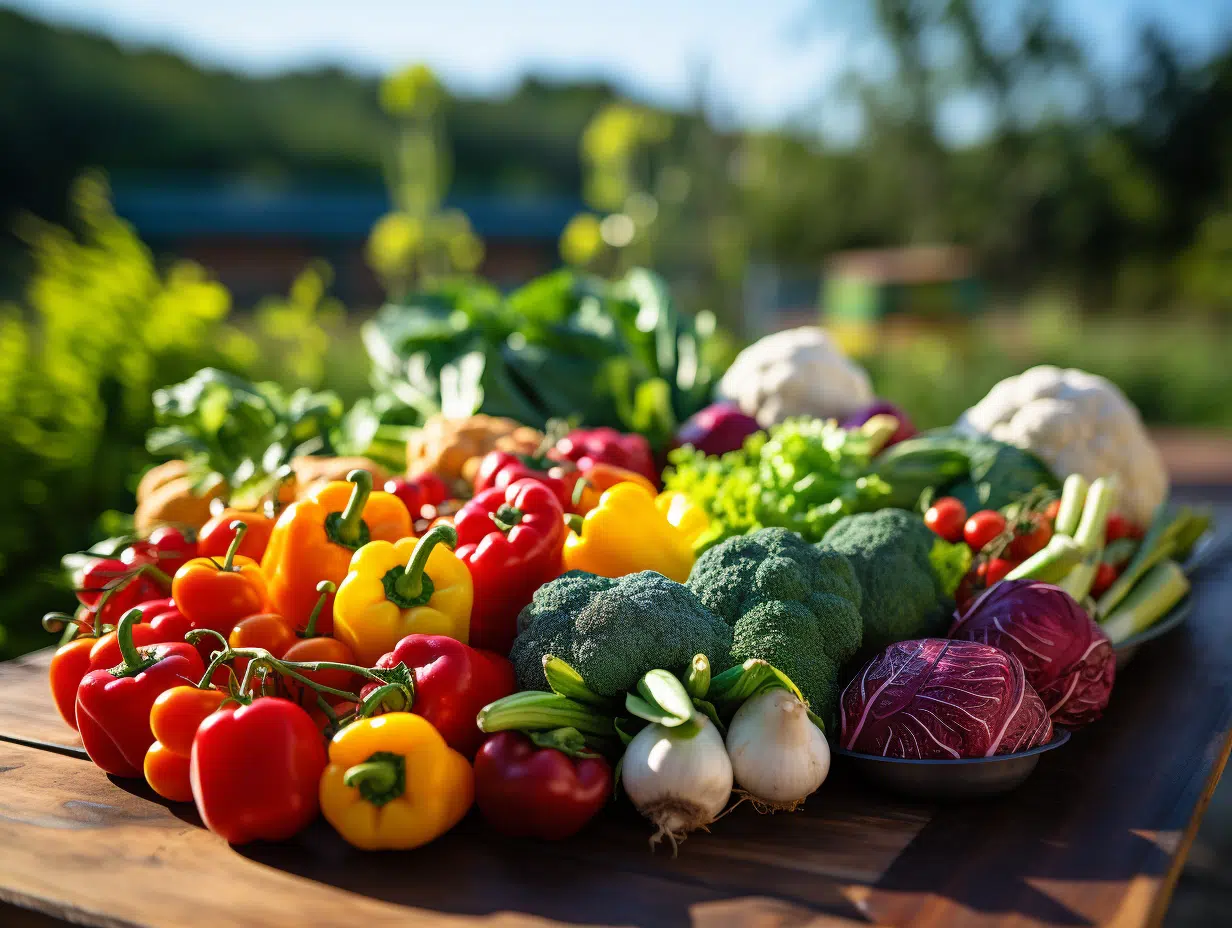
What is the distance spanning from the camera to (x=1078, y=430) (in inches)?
108

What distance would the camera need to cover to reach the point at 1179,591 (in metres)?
2.27

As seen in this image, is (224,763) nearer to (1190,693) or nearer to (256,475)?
(256,475)

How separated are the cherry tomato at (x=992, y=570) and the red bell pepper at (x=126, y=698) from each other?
150 cm

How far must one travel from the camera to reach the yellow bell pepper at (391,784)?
1373 mm

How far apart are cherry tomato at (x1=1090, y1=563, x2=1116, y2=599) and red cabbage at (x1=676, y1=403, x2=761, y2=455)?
3.41 feet

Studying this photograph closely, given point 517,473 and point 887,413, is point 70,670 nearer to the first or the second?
point 517,473

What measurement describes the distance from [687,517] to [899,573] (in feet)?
1.62

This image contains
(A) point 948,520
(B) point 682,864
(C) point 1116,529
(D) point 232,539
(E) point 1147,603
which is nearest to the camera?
(B) point 682,864

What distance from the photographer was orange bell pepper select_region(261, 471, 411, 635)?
72.9 inches

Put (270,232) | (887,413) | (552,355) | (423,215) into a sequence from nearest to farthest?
1. (887,413)
2. (552,355)
3. (423,215)
4. (270,232)

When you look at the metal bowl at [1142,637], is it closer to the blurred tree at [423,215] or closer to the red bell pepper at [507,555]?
the red bell pepper at [507,555]

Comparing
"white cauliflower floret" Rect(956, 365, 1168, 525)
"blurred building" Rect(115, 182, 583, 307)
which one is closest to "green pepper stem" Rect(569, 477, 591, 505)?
"white cauliflower floret" Rect(956, 365, 1168, 525)

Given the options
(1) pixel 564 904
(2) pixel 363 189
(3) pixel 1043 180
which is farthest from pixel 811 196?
(1) pixel 564 904

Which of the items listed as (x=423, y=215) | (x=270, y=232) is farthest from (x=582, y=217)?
(x=270, y=232)
